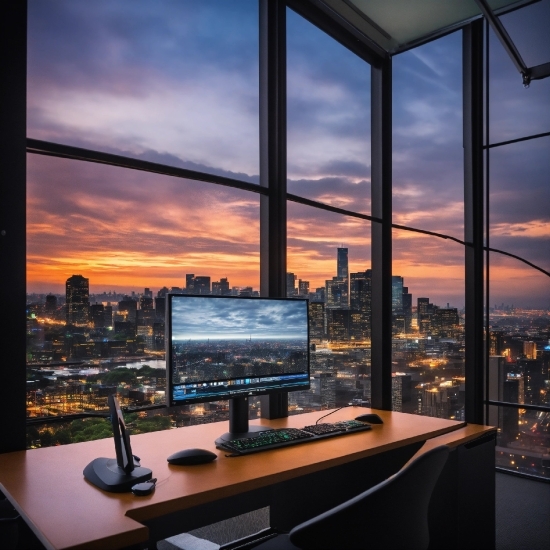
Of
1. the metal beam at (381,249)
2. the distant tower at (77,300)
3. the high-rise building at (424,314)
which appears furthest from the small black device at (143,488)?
the high-rise building at (424,314)

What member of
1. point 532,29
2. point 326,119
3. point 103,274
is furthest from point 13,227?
point 532,29

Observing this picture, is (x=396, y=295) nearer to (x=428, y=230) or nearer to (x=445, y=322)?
(x=445, y=322)

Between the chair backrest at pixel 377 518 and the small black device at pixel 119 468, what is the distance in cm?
51

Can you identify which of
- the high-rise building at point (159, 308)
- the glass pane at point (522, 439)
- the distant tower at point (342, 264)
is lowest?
→ the glass pane at point (522, 439)

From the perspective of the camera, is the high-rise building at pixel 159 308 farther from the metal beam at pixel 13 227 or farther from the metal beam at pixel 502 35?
the metal beam at pixel 502 35

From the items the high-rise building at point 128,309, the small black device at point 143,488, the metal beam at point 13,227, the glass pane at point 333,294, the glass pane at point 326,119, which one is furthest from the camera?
the glass pane at point 326,119

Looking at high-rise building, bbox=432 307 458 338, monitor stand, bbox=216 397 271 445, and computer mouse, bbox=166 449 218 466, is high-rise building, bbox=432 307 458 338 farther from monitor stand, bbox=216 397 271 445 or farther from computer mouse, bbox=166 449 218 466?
computer mouse, bbox=166 449 218 466

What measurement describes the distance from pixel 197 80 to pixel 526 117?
225cm

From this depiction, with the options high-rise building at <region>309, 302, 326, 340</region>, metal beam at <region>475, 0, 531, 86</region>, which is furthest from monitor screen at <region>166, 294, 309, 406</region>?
metal beam at <region>475, 0, 531, 86</region>

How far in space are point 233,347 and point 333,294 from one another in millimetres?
1331

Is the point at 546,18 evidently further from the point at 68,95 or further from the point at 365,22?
the point at 68,95

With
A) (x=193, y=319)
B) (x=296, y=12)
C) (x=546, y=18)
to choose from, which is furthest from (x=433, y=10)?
(x=193, y=319)

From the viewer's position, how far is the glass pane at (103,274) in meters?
2.21

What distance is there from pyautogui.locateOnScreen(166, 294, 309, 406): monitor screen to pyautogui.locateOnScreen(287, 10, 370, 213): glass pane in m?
1.09
